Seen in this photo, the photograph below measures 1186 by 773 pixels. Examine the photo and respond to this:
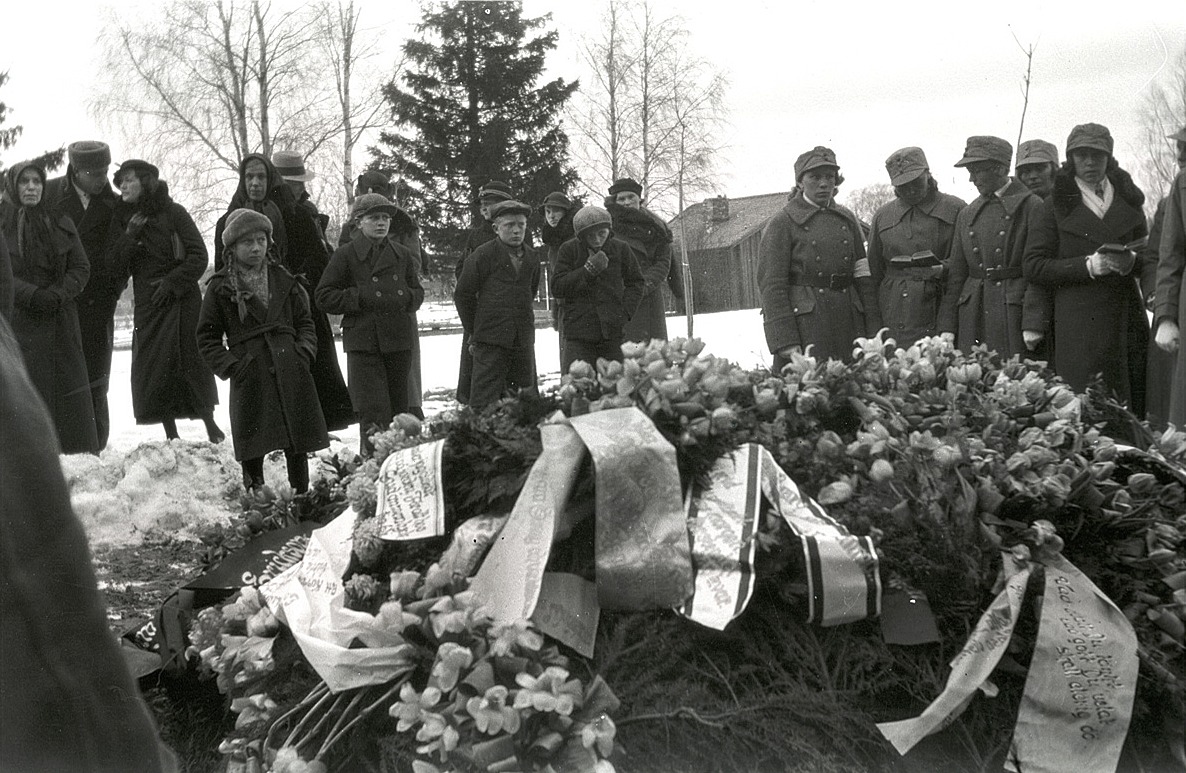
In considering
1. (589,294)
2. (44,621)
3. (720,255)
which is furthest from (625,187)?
(720,255)

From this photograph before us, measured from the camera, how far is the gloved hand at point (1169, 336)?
4844 mm

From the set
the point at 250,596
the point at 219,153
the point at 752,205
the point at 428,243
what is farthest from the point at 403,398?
the point at 752,205

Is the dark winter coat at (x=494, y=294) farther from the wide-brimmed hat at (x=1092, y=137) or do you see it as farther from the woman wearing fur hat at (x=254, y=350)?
the wide-brimmed hat at (x=1092, y=137)

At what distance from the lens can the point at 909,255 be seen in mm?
6199

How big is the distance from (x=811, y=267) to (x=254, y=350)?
112 inches

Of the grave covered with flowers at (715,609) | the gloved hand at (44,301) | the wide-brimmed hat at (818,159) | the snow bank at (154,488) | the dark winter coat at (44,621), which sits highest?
the wide-brimmed hat at (818,159)

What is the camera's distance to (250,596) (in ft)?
8.11

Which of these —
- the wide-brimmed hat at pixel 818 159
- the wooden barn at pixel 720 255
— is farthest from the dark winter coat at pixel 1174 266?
the wooden barn at pixel 720 255

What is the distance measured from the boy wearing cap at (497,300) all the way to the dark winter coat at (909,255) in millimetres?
2141

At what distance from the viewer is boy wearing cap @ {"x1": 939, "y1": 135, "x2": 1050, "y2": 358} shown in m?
5.88

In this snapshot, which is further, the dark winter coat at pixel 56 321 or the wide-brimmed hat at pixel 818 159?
the dark winter coat at pixel 56 321

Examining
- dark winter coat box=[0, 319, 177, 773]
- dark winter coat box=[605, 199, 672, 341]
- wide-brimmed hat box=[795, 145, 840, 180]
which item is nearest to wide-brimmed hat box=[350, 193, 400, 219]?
dark winter coat box=[605, 199, 672, 341]

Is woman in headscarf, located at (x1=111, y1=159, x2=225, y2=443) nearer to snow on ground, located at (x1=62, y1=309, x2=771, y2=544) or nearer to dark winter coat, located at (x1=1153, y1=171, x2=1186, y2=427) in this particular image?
snow on ground, located at (x1=62, y1=309, x2=771, y2=544)

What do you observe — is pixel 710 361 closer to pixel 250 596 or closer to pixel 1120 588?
pixel 1120 588
